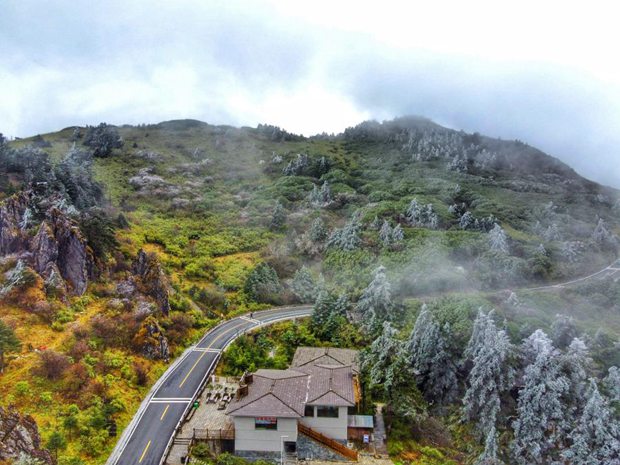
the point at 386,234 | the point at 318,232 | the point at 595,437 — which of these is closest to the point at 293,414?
the point at 595,437

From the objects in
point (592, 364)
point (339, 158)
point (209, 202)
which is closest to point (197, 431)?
point (592, 364)

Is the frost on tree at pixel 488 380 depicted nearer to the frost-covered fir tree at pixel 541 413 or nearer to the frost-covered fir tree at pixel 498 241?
the frost-covered fir tree at pixel 541 413

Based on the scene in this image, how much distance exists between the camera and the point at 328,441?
30.7m

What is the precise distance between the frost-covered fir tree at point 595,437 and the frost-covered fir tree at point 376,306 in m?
18.7

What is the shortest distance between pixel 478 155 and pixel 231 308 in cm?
8406

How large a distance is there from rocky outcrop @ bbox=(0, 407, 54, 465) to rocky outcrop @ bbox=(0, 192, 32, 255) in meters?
20.8

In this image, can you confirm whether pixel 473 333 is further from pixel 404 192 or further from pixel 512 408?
pixel 404 192

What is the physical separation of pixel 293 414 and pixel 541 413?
17.8m

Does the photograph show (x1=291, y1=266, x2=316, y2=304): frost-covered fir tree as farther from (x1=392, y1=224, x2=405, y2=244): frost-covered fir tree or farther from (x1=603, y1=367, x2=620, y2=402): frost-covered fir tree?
(x1=603, y1=367, x2=620, y2=402): frost-covered fir tree

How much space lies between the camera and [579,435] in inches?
1187

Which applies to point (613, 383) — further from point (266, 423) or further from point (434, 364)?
point (266, 423)

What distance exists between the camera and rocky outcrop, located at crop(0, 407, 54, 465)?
2350 cm

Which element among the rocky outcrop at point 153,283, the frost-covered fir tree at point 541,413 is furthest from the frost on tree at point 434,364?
the rocky outcrop at point 153,283

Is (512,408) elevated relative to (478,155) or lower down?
lower down
